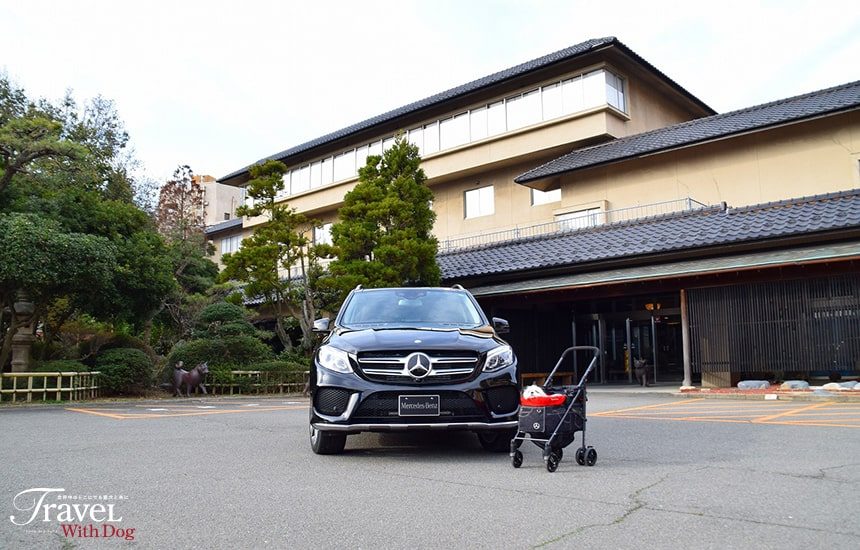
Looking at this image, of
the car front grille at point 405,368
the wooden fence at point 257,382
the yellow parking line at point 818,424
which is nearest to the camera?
the car front grille at point 405,368

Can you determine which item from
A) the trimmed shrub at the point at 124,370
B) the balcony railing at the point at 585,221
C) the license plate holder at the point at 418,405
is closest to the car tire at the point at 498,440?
the license plate holder at the point at 418,405

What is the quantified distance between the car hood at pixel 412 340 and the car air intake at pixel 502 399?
390 mm

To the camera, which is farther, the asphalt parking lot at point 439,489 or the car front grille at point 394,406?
the car front grille at point 394,406

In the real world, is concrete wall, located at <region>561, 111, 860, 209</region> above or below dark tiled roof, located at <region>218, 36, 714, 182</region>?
below

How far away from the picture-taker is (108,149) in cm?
3875

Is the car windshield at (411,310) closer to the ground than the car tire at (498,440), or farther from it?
farther from it

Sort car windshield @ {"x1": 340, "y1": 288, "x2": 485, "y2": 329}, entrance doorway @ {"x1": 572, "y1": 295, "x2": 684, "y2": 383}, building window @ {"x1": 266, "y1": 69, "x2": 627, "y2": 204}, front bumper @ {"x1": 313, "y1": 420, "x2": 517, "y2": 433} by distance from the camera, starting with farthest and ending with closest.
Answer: building window @ {"x1": 266, "y1": 69, "x2": 627, "y2": 204}
entrance doorway @ {"x1": 572, "y1": 295, "x2": 684, "y2": 383}
car windshield @ {"x1": 340, "y1": 288, "x2": 485, "y2": 329}
front bumper @ {"x1": 313, "y1": 420, "x2": 517, "y2": 433}

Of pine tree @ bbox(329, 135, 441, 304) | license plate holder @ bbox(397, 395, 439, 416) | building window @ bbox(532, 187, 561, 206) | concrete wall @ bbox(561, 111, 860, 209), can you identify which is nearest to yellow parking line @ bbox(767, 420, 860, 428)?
license plate holder @ bbox(397, 395, 439, 416)

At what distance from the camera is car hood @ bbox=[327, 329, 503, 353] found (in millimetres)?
6254

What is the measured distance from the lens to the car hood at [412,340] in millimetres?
6254

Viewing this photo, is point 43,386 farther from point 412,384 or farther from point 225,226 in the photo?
point 225,226

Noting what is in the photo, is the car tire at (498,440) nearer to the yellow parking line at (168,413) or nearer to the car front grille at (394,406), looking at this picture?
the car front grille at (394,406)

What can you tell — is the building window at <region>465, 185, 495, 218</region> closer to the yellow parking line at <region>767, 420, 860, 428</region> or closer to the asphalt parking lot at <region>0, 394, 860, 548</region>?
the yellow parking line at <region>767, 420, 860, 428</region>

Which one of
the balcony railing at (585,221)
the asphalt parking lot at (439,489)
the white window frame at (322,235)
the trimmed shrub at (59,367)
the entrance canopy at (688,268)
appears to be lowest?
the asphalt parking lot at (439,489)
